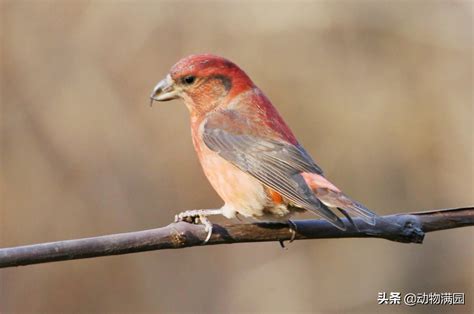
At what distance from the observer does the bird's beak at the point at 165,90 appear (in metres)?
5.04

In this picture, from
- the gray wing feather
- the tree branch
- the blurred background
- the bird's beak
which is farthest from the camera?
the blurred background

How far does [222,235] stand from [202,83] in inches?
73.5

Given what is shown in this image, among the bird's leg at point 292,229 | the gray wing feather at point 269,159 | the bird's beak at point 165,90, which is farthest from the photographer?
the bird's beak at point 165,90

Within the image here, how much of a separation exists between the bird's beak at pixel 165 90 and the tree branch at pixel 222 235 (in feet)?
4.07

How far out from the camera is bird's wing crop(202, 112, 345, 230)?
448cm

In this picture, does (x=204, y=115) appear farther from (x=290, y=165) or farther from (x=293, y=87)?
(x=293, y=87)

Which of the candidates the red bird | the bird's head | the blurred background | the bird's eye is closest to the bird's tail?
the red bird

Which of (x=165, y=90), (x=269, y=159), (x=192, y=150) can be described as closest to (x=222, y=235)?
(x=269, y=159)

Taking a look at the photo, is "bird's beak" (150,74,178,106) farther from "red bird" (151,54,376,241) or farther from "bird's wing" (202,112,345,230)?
"bird's wing" (202,112,345,230)

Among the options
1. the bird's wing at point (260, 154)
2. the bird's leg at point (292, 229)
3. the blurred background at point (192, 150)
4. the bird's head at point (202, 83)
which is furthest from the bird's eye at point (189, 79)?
the blurred background at point (192, 150)

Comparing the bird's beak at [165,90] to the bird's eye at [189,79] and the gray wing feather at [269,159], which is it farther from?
the gray wing feather at [269,159]

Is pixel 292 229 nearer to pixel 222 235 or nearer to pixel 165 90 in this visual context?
pixel 222 235

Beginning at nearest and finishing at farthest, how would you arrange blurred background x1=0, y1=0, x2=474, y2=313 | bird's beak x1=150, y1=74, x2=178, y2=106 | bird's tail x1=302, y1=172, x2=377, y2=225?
1. bird's tail x1=302, y1=172, x2=377, y2=225
2. bird's beak x1=150, y1=74, x2=178, y2=106
3. blurred background x1=0, y1=0, x2=474, y2=313

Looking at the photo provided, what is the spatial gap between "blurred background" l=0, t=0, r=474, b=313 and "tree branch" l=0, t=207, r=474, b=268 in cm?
368
